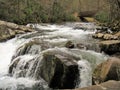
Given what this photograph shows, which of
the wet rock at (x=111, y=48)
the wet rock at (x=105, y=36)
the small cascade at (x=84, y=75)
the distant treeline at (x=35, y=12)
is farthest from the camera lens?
the distant treeline at (x=35, y=12)

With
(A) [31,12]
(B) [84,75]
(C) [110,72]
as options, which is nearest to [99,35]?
(B) [84,75]

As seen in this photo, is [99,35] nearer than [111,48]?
No

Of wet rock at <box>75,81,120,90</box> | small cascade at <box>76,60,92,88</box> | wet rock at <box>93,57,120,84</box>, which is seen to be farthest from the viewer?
small cascade at <box>76,60,92,88</box>

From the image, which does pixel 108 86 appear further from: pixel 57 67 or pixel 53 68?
pixel 53 68

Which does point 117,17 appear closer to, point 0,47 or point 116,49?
point 116,49

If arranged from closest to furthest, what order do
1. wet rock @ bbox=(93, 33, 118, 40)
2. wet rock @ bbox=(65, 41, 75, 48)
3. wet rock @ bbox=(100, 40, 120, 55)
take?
wet rock @ bbox=(100, 40, 120, 55) → wet rock @ bbox=(65, 41, 75, 48) → wet rock @ bbox=(93, 33, 118, 40)

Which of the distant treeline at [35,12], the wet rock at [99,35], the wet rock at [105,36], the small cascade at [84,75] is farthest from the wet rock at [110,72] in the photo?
the distant treeline at [35,12]

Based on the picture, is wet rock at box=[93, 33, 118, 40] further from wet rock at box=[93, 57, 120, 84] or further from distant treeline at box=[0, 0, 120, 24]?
wet rock at box=[93, 57, 120, 84]

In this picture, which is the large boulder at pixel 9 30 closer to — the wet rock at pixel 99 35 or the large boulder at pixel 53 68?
the wet rock at pixel 99 35

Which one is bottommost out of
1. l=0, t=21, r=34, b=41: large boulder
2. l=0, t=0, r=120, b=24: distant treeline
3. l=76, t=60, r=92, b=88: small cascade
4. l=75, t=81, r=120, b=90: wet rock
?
l=76, t=60, r=92, b=88: small cascade

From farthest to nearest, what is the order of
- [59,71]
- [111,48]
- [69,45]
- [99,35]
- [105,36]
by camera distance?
[99,35]
[105,36]
[69,45]
[111,48]
[59,71]

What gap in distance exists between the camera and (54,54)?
10.9 metres

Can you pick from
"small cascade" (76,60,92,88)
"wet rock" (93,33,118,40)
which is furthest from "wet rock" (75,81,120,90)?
"wet rock" (93,33,118,40)

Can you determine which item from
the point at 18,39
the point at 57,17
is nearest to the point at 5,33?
the point at 18,39
